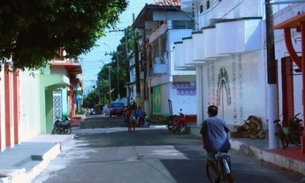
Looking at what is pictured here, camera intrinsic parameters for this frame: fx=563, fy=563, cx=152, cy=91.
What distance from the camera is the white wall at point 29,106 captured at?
79.8 feet

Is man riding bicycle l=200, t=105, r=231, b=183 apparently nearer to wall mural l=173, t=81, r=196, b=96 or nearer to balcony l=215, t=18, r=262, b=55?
balcony l=215, t=18, r=262, b=55

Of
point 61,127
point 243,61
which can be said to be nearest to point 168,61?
point 61,127

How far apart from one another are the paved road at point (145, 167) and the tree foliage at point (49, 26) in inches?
152

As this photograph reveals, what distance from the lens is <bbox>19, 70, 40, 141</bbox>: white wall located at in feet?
79.8

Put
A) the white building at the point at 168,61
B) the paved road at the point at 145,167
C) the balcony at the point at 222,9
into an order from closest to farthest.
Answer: the paved road at the point at 145,167
the balcony at the point at 222,9
the white building at the point at 168,61

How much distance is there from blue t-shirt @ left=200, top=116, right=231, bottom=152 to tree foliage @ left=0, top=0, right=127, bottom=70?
2.64 meters

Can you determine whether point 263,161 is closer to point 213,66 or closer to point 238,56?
point 238,56

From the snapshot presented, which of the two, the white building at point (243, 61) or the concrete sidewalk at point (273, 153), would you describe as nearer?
the concrete sidewalk at point (273, 153)

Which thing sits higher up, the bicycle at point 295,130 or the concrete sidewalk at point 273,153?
the bicycle at point 295,130

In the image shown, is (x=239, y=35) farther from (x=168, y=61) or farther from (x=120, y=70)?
(x=120, y=70)

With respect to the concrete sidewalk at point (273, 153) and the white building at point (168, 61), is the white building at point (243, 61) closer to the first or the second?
the concrete sidewalk at point (273, 153)

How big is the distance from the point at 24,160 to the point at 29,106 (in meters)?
11.0

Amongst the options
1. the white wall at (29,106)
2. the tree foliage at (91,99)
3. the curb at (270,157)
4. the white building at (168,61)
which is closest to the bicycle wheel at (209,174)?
the curb at (270,157)

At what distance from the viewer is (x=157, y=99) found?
168ft
